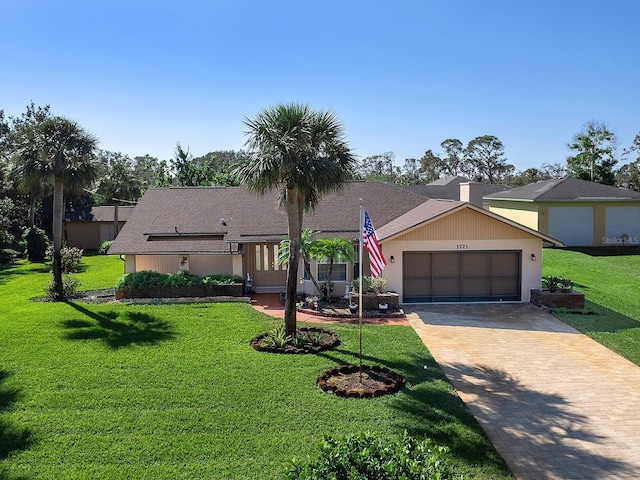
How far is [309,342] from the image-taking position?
14383mm

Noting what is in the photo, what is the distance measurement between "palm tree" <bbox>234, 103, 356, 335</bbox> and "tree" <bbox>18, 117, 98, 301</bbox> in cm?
869

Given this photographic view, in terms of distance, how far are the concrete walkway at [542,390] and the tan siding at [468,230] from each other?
3.10 metres

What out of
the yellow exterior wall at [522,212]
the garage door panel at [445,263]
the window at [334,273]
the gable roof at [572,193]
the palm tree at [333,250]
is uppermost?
the gable roof at [572,193]

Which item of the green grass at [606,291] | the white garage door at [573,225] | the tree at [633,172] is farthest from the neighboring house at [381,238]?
the tree at [633,172]

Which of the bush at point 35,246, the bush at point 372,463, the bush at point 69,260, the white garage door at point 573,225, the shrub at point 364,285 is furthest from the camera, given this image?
the bush at point 35,246

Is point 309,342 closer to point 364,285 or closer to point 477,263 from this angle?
point 364,285

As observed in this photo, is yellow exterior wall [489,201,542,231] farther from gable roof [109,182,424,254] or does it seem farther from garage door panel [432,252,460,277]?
garage door panel [432,252,460,277]

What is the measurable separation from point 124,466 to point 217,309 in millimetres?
10617

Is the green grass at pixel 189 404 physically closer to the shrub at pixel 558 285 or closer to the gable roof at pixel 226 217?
the gable roof at pixel 226 217

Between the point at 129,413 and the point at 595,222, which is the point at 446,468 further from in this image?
the point at 595,222

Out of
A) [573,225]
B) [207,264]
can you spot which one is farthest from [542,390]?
[573,225]

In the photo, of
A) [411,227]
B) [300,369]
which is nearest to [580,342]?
[411,227]

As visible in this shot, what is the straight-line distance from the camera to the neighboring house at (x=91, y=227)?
43.2m

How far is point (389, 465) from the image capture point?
517cm
